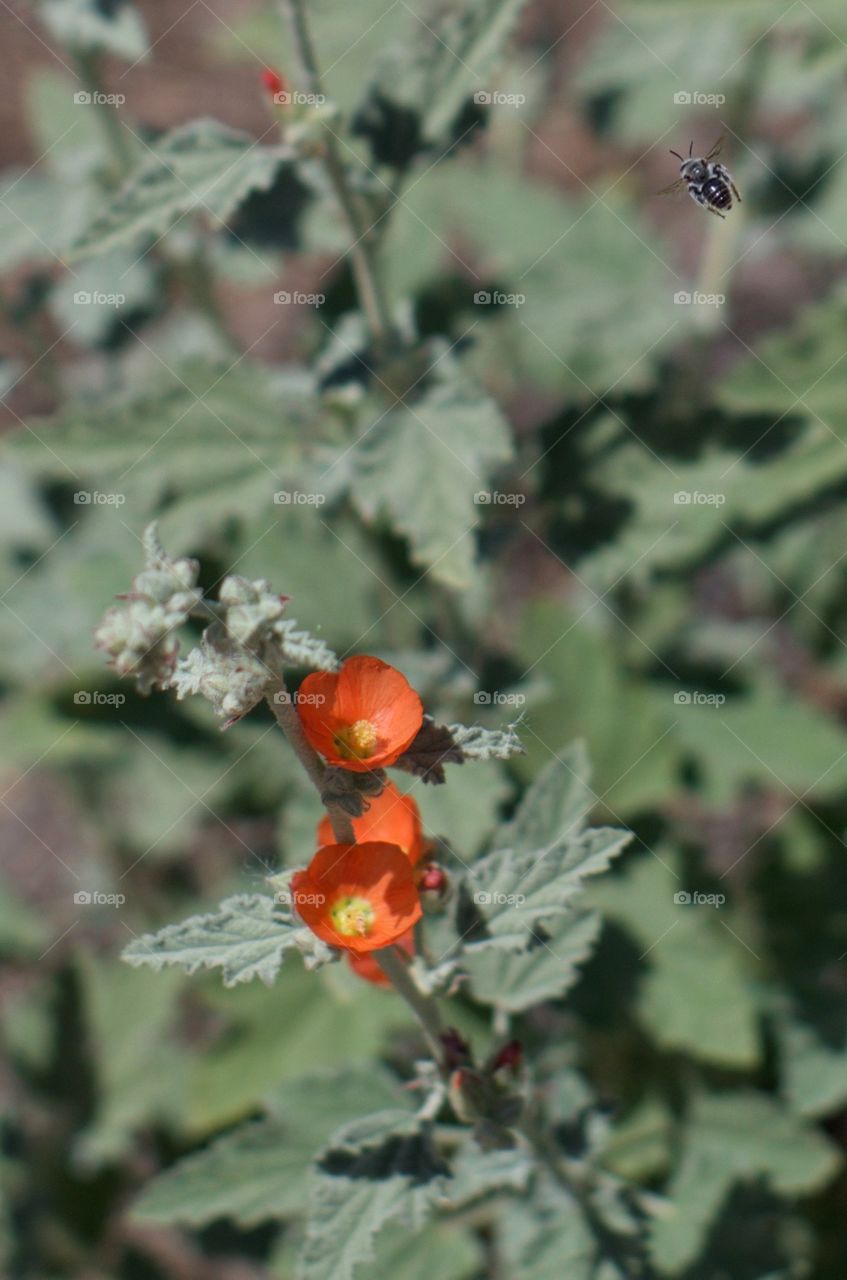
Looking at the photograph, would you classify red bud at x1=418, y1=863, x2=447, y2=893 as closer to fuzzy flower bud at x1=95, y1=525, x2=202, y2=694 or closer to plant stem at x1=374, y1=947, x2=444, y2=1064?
plant stem at x1=374, y1=947, x2=444, y2=1064

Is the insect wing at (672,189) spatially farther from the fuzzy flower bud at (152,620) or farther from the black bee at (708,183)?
the fuzzy flower bud at (152,620)

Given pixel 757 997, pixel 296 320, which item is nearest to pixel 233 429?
pixel 757 997

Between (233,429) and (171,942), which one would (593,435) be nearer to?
(233,429)

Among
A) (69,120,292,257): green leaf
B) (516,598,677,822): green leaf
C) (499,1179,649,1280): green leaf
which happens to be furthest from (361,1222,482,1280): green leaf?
(69,120,292,257): green leaf

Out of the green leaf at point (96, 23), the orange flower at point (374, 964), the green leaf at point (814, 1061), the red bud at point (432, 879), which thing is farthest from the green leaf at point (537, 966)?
the green leaf at point (96, 23)

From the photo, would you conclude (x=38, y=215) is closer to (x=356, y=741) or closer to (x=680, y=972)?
→ (x=356, y=741)

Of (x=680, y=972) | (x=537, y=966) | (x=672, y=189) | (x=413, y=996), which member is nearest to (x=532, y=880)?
(x=413, y=996)
